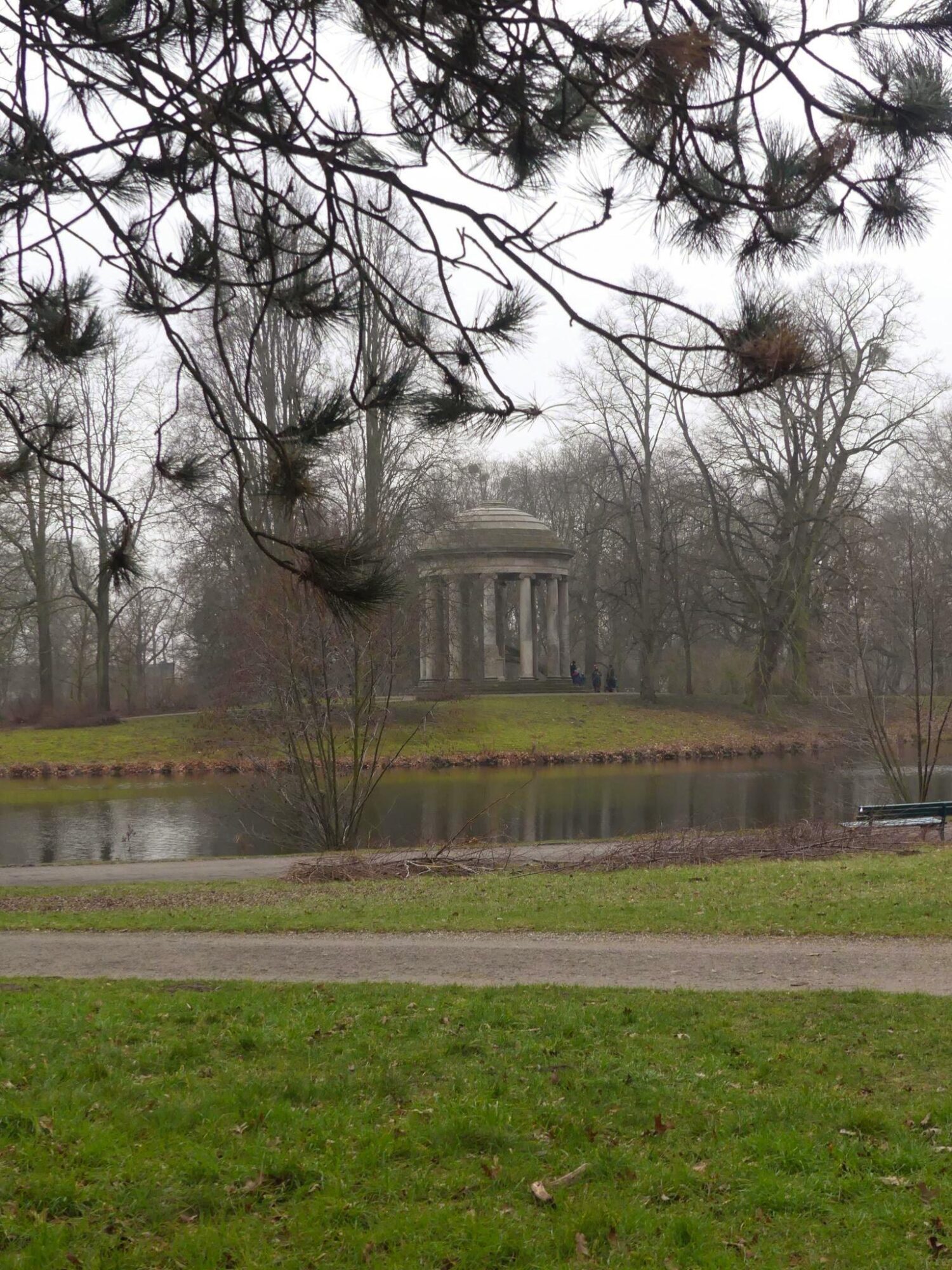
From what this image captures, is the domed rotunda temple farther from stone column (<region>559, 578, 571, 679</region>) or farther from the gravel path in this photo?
the gravel path

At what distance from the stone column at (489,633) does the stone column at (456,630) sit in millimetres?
1872

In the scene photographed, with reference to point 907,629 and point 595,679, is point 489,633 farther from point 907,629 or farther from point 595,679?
point 907,629

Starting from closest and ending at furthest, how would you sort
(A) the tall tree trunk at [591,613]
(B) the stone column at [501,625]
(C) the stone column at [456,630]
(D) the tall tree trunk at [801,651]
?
(D) the tall tree trunk at [801,651] → (C) the stone column at [456,630] → (B) the stone column at [501,625] → (A) the tall tree trunk at [591,613]

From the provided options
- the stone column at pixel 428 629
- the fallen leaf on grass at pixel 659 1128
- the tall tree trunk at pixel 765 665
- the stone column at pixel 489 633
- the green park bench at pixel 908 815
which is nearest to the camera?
the fallen leaf on grass at pixel 659 1128

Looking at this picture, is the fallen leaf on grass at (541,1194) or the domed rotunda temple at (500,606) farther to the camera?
the domed rotunda temple at (500,606)

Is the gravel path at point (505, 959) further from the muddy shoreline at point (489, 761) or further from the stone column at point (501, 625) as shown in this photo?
the stone column at point (501, 625)

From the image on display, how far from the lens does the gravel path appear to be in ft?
29.9

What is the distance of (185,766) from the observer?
3388cm

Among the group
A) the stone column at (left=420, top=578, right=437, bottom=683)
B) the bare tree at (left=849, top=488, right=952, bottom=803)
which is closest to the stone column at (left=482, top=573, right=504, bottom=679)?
the stone column at (left=420, top=578, right=437, bottom=683)

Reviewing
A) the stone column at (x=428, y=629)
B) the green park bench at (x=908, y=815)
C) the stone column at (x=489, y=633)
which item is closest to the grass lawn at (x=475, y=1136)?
the green park bench at (x=908, y=815)

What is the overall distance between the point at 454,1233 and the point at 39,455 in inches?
A: 153

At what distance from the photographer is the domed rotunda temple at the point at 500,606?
150 feet

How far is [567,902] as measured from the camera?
42.4 feet

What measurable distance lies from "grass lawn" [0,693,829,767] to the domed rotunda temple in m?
2.91
